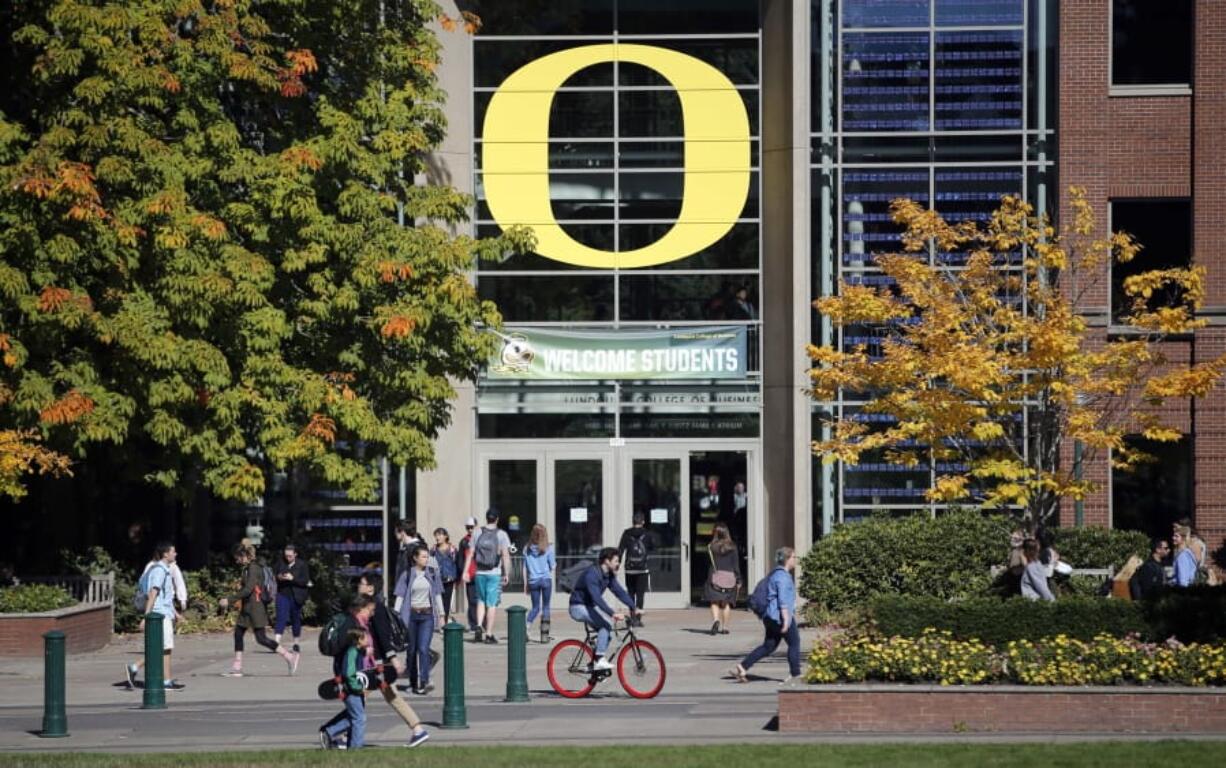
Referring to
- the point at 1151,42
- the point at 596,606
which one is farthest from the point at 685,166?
the point at 596,606

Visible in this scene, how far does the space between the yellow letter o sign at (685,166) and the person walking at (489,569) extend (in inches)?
291

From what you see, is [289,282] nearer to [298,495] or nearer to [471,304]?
[471,304]

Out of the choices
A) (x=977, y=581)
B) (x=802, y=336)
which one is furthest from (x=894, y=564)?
(x=802, y=336)

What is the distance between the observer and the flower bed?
1761cm

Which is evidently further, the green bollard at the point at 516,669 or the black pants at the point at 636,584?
the black pants at the point at 636,584

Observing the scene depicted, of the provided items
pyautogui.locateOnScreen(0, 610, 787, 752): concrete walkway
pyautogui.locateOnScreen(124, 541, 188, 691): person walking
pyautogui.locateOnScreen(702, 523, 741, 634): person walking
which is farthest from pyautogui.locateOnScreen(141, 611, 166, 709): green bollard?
pyautogui.locateOnScreen(702, 523, 741, 634): person walking

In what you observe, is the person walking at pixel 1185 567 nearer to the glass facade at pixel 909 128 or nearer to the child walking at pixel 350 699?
the glass facade at pixel 909 128

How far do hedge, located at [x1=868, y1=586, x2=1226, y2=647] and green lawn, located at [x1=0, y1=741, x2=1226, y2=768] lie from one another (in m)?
2.60

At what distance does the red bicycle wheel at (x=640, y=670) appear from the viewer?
20969 mm

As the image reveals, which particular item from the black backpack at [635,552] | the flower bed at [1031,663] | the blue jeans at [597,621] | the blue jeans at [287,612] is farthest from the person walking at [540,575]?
the flower bed at [1031,663]

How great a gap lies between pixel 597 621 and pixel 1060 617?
195 inches

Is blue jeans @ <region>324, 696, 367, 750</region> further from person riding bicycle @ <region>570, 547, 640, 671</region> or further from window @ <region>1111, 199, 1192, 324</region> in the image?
window @ <region>1111, 199, 1192, 324</region>

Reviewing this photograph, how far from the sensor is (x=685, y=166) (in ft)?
111

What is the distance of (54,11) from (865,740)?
53.1ft
